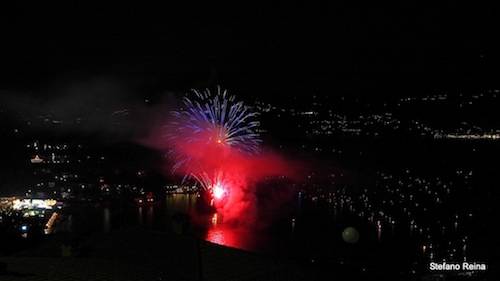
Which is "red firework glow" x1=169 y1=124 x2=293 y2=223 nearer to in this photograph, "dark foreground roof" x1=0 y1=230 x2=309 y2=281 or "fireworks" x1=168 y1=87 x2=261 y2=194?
"fireworks" x1=168 y1=87 x2=261 y2=194

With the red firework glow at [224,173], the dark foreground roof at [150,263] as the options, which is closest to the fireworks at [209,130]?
the red firework glow at [224,173]

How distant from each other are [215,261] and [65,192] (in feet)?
126

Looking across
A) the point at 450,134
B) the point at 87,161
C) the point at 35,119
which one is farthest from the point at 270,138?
the point at 35,119

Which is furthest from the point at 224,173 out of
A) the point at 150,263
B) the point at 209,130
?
the point at 150,263

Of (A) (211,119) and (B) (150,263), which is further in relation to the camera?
(A) (211,119)

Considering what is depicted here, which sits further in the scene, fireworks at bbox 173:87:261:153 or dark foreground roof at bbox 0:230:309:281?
fireworks at bbox 173:87:261:153

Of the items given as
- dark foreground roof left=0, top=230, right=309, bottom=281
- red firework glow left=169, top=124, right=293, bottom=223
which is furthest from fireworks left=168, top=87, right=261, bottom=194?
dark foreground roof left=0, top=230, right=309, bottom=281

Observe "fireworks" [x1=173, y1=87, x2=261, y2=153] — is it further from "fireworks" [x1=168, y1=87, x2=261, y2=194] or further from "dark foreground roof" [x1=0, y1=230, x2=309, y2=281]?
"dark foreground roof" [x1=0, y1=230, x2=309, y2=281]

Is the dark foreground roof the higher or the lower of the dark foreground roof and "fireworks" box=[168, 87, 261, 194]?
the lower

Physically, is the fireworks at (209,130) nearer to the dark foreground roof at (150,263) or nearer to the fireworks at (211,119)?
the fireworks at (211,119)

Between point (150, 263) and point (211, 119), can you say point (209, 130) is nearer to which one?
point (211, 119)

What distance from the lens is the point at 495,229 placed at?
40.5m

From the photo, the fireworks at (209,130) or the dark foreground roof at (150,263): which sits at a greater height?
the fireworks at (209,130)

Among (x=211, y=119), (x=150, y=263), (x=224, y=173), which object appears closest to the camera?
(x=150, y=263)
